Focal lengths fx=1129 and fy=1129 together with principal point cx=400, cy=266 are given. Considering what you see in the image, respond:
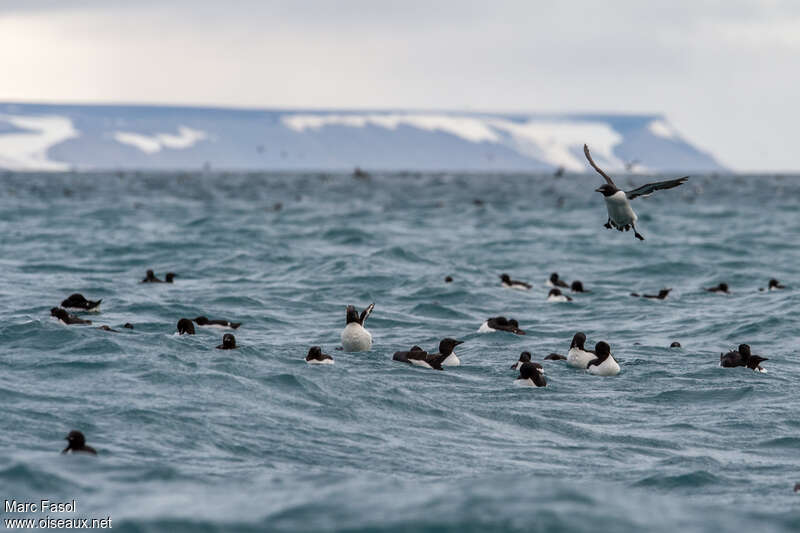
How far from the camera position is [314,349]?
60.4 feet

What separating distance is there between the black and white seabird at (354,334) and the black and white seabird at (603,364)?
3980mm

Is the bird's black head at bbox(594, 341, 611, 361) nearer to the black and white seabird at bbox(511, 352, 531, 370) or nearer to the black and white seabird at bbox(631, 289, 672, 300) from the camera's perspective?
the black and white seabird at bbox(511, 352, 531, 370)

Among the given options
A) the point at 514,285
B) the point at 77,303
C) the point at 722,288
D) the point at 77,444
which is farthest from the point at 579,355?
the point at 722,288

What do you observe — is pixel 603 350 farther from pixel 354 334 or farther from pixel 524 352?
pixel 354 334

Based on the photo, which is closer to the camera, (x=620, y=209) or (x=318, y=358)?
(x=620, y=209)

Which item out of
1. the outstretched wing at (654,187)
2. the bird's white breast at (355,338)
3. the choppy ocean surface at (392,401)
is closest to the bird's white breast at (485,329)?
the choppy ocean surface at (392,401)

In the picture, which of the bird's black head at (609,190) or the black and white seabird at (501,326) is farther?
the black and white seabird at (501,326)

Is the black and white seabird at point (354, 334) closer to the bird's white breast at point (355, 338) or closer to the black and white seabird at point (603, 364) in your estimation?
the bird's white breast at point (355, 338)

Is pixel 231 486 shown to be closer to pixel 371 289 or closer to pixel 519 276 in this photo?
pixel 371 289

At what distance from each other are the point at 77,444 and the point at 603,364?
9135 millimetres

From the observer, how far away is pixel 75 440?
12648 millimetres

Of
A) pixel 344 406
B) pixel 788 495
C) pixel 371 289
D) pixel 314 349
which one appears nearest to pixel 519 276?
pixel 371 289

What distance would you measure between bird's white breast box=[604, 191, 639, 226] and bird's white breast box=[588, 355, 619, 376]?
3.25m

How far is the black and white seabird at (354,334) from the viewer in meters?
19.7
